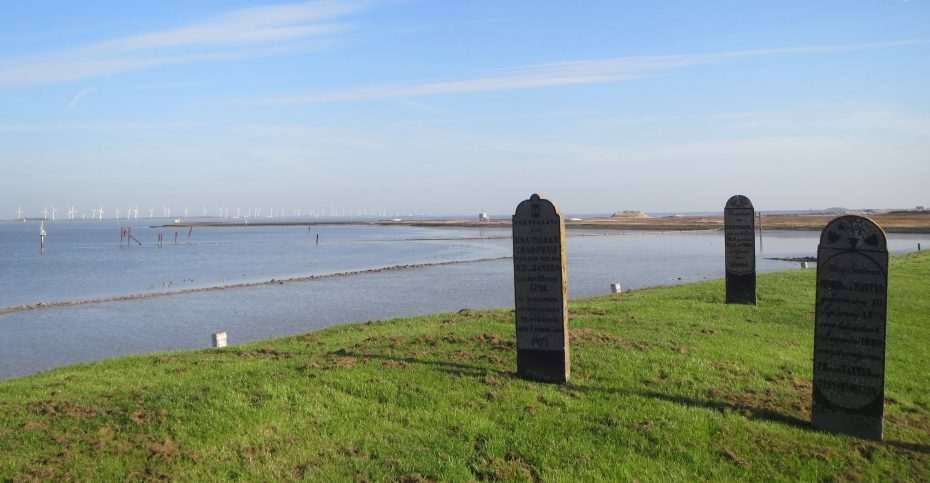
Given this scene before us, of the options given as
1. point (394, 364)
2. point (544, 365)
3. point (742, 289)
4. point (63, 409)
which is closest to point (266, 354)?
point (394, 364)

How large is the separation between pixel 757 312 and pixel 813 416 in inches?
338

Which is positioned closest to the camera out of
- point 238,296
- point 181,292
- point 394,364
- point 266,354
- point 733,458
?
point 733,458

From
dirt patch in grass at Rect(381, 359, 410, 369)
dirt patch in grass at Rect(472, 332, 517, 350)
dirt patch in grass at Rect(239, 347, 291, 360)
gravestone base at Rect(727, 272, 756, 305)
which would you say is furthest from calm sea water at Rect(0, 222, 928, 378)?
dirt patch in grass at Rect(381, 359, 410, 369)

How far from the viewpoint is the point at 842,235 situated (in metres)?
8.20

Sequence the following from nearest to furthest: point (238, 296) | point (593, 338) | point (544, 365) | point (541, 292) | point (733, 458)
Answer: point (733, 458) → point (544, 365) → point (541, 292) → point (593, 338) → point (238, 296)

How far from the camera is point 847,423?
8031mm

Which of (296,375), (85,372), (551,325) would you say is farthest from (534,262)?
(85,372)

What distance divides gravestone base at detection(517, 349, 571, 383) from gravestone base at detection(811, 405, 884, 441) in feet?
10.6

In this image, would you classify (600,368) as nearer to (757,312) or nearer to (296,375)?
(296,375)

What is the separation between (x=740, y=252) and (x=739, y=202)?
1.57m

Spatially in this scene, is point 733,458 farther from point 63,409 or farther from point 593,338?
point 63,409

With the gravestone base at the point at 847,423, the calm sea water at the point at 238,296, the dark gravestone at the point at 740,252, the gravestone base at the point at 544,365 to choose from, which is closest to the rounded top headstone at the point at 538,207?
the gravestone base at the point at 544,365

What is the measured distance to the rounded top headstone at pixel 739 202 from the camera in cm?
1877

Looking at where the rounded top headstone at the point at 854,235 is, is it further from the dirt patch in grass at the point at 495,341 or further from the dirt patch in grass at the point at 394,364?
the dirt patch in grass at the point at 394,364
